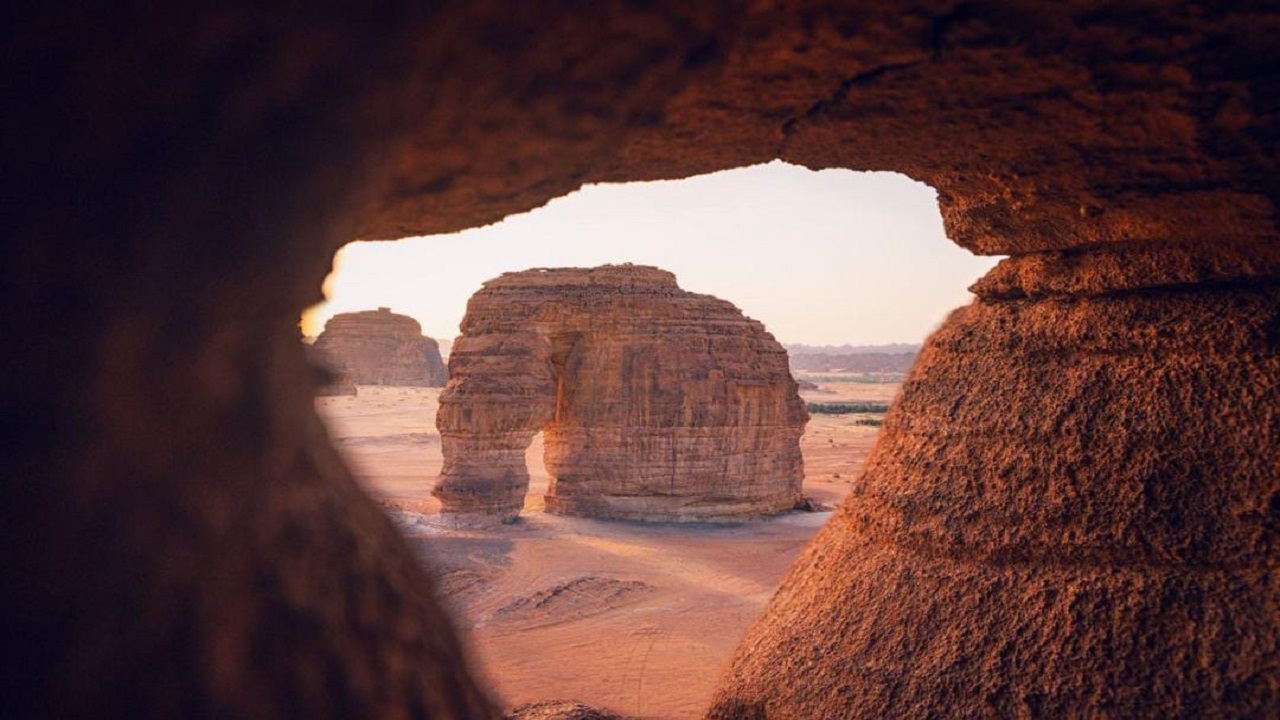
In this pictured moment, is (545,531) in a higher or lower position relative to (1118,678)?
lower

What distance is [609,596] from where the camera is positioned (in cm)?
1159

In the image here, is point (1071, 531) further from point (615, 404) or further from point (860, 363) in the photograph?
point (860, 363)

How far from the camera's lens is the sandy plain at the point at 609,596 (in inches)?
341

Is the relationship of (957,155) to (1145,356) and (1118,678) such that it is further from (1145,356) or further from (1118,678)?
(1118,678)

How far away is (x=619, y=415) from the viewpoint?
1617 cm

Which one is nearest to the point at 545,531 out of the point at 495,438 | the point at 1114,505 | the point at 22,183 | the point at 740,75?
the point at 495,438

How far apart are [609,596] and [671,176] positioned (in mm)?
9688

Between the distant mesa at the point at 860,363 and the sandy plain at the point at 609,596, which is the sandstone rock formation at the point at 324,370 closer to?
the sandy plain at the point at 609,596

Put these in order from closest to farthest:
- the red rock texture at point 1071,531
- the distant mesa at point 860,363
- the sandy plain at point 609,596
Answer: the red rock texture at point 1071,531 → the sandy plain at point 609,596 → the distant mesa at point 860,363

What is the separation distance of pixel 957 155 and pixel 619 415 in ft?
44.4

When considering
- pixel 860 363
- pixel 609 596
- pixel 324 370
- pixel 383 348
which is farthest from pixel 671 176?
pixel 860 363

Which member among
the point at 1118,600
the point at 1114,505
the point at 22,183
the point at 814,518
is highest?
the point at 22,183

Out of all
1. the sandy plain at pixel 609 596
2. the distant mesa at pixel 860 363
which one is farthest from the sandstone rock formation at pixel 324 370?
the distant mesa at pixel 860 363

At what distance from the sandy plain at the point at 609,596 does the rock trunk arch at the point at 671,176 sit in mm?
2198
